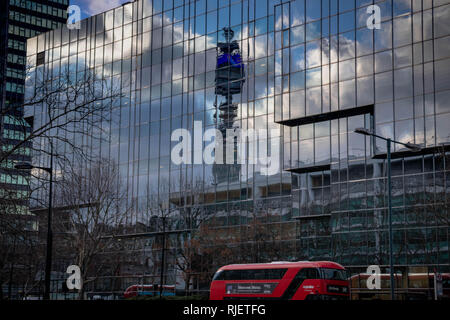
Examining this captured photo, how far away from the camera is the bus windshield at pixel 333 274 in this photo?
41.4m

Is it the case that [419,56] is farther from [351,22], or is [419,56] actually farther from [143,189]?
[143,189]

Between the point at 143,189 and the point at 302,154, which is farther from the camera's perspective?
the point at 143,189

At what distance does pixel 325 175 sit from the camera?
203 feet

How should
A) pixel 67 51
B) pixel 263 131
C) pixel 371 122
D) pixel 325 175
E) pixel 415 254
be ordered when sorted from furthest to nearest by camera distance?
1. pixel 67 51
2. pixel 263 131
3. pixel 325 175
4. pixel 371 122
5. pixel 415 254

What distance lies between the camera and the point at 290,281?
41750mm

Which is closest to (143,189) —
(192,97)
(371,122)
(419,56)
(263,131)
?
(192,97)

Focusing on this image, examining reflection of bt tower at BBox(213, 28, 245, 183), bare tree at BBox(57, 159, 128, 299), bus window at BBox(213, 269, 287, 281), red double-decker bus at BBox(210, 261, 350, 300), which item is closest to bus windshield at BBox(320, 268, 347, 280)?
red double-decker bus at BBox(210, 261, 350, 300)

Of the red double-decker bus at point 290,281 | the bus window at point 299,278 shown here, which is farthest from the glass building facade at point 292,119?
the bus window at point 299,278

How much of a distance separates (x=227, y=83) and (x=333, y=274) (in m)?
34.0

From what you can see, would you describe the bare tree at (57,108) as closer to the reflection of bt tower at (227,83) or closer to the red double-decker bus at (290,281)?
the red double-decker bus at (290,281)

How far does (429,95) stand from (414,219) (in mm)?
9843

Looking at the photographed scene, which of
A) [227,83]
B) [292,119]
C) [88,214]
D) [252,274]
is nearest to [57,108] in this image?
[252,274]

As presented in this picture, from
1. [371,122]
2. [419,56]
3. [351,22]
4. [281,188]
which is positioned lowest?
[281,188]

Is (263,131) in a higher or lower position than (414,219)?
higher
